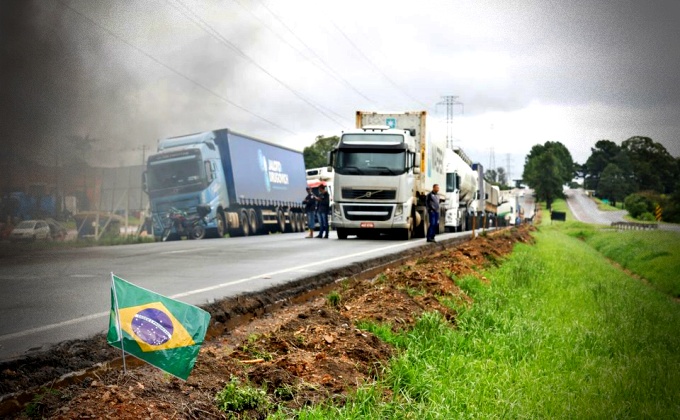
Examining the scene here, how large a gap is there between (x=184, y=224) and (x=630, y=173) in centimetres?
2143

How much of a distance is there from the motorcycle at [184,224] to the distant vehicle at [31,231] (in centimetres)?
1688

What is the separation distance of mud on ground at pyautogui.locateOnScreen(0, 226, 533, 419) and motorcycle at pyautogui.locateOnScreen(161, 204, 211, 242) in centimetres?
1453

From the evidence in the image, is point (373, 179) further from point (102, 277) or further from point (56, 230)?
point (56, 230)

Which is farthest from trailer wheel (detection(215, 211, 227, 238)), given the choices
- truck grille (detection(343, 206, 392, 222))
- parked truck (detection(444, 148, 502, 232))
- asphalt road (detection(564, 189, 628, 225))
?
asphalt road (detection(564, 189, 628, 225))

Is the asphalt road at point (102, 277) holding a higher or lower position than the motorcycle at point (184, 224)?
lower

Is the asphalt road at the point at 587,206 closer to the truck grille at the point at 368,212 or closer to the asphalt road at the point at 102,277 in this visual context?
the asphalt road at the point at 102,277

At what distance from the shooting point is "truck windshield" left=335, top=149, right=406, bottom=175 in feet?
73.5

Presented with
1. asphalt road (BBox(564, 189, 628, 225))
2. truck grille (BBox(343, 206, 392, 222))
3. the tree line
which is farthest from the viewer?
truck grille (BBox(343, 206, 392, 222))

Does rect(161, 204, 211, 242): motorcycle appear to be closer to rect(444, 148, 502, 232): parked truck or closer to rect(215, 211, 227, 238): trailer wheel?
rect(215, 211, 227, 238): trailer wheel

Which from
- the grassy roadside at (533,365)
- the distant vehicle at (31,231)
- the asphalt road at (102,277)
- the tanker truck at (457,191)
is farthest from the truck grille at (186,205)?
the distant vehicle at (31,231)

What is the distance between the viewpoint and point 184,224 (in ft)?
76.6

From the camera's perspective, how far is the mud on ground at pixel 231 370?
11.0 feet

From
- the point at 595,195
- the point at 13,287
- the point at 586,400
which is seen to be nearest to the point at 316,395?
the point at 586,400

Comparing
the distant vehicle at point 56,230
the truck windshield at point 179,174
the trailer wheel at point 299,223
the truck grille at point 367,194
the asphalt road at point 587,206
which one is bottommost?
the trailer wheel at point 299,223
